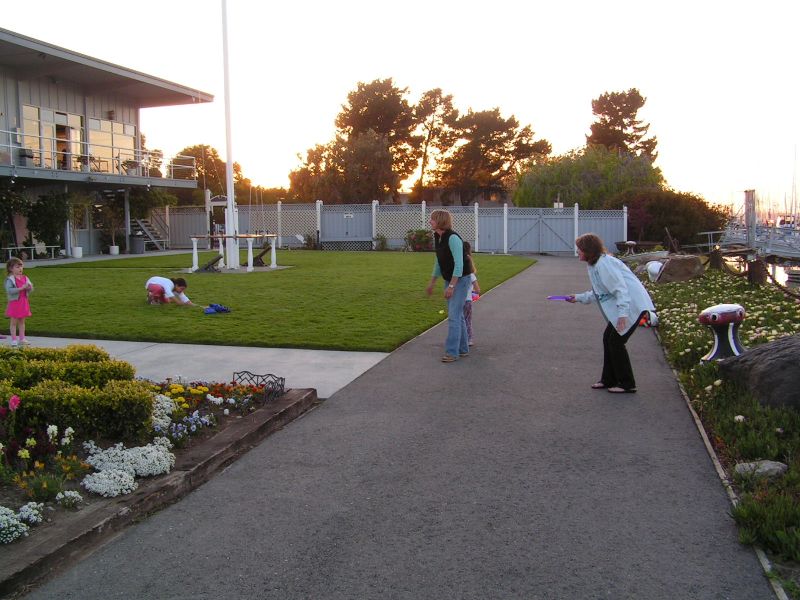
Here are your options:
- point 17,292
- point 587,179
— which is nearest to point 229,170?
point 17,292

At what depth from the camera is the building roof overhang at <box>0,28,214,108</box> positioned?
2655 centimetres

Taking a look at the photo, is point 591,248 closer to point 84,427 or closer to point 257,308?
point 84,427

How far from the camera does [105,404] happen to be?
509cm

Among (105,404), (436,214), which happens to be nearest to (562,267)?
(436,214)

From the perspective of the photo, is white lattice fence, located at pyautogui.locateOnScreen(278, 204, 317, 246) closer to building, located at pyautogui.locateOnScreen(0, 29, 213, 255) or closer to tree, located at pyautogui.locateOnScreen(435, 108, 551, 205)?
building, located at pyautogui.locateOnScreen(0, 29, 213, 255)

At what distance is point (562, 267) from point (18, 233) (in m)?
20.4

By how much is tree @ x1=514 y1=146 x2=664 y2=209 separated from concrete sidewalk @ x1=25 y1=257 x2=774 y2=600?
1387 inches

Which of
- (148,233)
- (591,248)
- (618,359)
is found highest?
(148,233)

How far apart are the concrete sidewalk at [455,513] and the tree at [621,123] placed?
219ft

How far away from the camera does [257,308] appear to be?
1310cm

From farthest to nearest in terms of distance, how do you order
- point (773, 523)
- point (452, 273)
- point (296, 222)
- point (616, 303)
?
point (296, 222), point (452, 273), point (616, 303), point (773, 523)

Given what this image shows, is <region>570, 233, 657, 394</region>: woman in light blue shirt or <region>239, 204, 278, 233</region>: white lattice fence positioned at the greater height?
<region>239, 204, 278, 233</region>: white lattice fence

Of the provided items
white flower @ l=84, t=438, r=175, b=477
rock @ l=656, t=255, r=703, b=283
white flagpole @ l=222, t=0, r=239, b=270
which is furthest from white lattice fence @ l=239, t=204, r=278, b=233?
white flower @ l=84, t=438, r=175, b=477

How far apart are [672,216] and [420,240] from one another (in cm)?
1142
